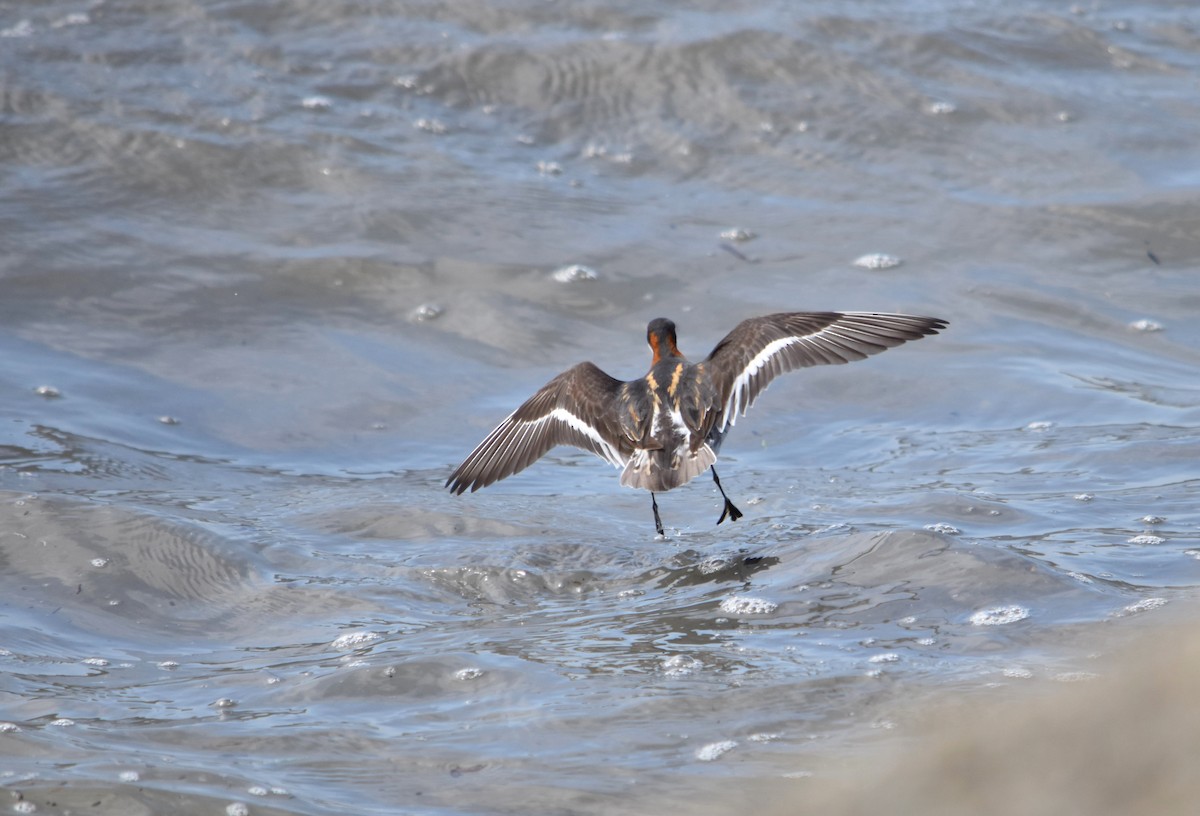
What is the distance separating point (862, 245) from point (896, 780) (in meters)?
8.32

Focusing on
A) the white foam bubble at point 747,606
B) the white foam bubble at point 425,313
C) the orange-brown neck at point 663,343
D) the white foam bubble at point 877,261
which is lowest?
the white foam bubble at point 747,606

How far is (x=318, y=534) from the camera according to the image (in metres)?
7.04

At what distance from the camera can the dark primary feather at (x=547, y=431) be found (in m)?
7.32

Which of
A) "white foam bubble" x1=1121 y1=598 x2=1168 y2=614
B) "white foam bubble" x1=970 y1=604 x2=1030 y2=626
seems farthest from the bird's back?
"white foam bubble" x1=1121 y1=598 x2=1168 y2=614

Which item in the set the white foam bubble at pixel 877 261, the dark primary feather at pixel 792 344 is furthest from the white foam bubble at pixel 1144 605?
the white foam bubble at pixel 877 261

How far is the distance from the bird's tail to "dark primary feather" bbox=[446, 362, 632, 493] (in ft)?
1.05

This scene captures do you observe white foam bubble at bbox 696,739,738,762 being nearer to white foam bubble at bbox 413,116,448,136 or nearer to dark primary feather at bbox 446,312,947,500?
dark primary feather at bbox 446,312,947,500

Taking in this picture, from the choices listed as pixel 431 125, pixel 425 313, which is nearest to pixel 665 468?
pixel 425 313

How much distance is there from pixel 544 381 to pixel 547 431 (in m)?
1.55

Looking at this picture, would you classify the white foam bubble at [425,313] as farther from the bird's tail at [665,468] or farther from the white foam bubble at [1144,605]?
the white foam bubble at [1144,605]

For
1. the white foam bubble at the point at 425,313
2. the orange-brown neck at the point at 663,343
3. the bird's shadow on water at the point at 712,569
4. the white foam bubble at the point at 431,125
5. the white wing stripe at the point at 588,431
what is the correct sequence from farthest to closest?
the white foam bubble at the point at 431,125, the white foam bubble at the point at 425,313, the orange-brown neck at the point at 663,343, the white wing stripe at the point at 588,431, the bird's shadow on water at the point at 712,569

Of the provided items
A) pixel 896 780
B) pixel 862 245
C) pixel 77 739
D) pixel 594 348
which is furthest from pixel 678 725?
pixel 862 245

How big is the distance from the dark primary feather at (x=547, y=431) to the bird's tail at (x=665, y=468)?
1.05ft

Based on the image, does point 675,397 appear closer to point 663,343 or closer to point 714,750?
point 663,343
